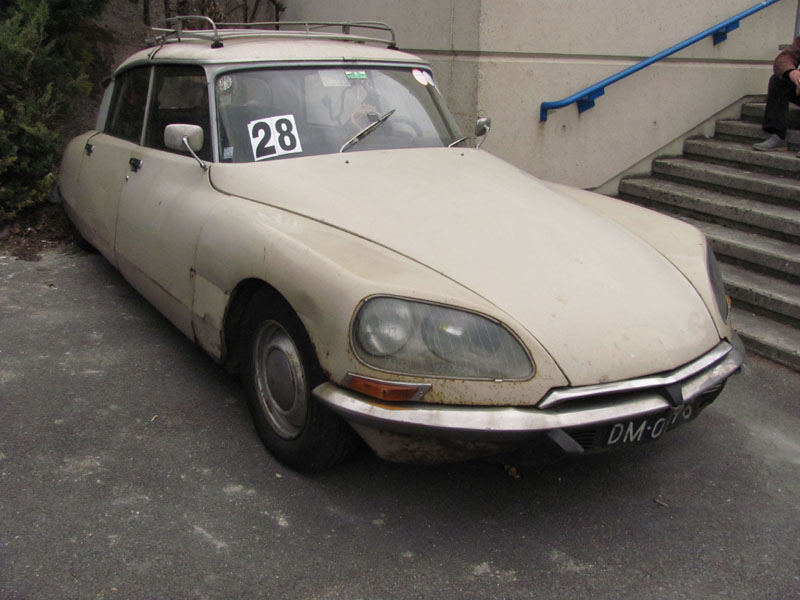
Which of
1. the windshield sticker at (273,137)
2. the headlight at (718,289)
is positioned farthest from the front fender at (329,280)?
the headlight at (718,289)

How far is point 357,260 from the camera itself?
2.69 metres

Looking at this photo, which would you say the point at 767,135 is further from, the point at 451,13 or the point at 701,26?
the point at 451,13

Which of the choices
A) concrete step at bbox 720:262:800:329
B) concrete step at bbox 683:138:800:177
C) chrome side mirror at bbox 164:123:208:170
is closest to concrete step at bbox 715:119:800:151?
concrete step at bbox 683:138:800:177

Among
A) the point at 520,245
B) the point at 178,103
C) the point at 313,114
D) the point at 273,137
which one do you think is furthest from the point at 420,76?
the point at 520,245

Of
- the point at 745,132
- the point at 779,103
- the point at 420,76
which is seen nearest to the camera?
the point at 420,76

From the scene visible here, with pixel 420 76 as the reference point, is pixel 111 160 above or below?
below

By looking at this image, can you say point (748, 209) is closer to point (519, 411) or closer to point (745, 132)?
point (745, 132)

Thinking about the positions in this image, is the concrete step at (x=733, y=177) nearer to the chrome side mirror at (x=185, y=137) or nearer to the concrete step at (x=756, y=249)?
the concrete step at (x=756, y=249)

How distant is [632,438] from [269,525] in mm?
1315

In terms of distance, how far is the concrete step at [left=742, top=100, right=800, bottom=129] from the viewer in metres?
6.98

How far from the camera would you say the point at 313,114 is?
366cm

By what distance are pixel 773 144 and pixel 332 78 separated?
14.6 ft

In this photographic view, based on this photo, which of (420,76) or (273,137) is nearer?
(273,137)

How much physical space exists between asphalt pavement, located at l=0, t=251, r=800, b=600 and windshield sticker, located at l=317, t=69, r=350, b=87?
1600mm
